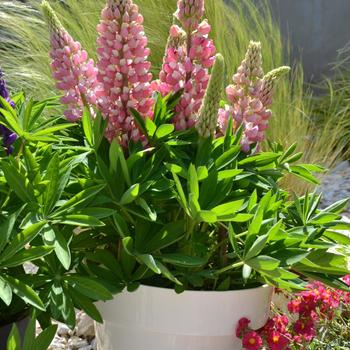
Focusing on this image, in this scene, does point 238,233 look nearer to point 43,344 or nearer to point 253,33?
point 43,344

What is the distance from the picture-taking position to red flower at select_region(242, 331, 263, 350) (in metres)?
1.12

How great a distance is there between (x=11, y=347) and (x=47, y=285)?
0.14 m

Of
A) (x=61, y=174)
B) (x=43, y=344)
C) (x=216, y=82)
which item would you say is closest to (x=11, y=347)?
(x=43, y=344)

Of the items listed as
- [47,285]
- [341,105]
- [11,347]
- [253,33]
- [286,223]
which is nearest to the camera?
[11,347]

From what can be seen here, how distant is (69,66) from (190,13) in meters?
0.23

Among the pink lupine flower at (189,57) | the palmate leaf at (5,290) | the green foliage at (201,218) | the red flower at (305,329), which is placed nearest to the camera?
the palmate leaf at (5,290)

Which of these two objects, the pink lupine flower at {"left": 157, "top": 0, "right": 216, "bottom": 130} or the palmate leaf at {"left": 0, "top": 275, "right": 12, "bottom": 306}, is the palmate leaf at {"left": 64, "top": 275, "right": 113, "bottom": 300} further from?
the pink lupine flower at {"left": 157, "top": 0, "right": 216, "bottom": 130}

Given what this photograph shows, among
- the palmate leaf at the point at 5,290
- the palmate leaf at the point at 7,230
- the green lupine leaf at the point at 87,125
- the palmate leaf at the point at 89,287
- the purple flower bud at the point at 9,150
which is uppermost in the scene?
the green lupine leaf at the point at 87,125

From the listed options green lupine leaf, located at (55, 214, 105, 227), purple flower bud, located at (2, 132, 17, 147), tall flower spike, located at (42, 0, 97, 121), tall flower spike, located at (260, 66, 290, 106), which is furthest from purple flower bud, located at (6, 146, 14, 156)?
tall flower spike, located at (260, 66, 290, 106)

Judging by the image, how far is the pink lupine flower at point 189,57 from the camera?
1146 millimetres

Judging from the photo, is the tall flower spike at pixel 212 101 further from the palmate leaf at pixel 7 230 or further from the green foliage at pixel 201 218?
the palmate leaf at pixel 7 230

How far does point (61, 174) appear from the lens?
1081mm

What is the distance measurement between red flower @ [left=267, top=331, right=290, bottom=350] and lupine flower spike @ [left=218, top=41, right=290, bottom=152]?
332mm

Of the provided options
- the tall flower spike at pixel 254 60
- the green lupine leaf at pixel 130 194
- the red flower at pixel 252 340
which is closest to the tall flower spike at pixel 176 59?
the tall flower spike at pixel 254 60
